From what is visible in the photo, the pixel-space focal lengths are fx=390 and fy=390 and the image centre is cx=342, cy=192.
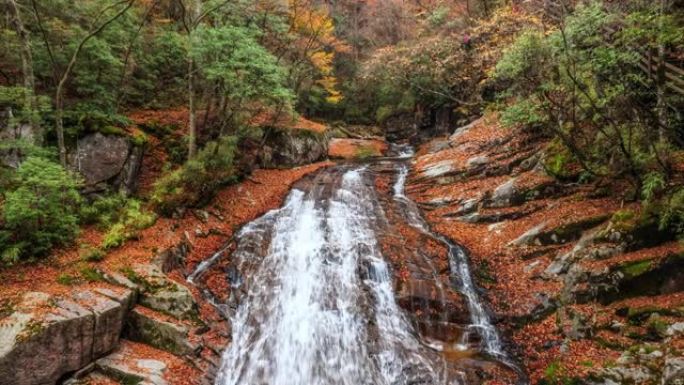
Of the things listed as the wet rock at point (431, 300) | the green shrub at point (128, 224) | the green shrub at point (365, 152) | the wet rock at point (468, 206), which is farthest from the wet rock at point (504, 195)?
the green shrub at point (365, 152)

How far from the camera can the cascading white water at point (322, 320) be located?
28.3 feet

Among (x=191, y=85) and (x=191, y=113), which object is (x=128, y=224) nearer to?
(x=191, y=113)

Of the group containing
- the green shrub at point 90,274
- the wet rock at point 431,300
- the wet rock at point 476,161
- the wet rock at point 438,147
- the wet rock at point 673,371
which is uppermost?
the wet rock at point 438,147

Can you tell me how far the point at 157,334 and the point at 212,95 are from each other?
10.6 metres

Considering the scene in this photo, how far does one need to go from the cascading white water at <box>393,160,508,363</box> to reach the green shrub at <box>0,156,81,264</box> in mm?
9971

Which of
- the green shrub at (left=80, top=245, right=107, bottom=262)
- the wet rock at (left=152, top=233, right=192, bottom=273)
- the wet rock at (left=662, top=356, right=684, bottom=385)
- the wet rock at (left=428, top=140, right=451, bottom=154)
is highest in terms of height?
the wet rock at (left=428, top=140, right=451, bottom=154)

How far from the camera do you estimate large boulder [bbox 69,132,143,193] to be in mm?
12258

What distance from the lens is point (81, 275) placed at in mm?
8430

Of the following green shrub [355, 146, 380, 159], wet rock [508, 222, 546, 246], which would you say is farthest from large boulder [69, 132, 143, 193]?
green shrub [355, 146, 380, 159]

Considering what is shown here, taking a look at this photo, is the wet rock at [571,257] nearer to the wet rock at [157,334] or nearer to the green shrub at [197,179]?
the wet rock at [157,334]

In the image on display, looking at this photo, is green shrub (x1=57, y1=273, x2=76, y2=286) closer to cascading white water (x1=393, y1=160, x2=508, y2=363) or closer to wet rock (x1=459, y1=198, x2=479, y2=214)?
cascading white water (x1=393, y1=160, x2=508, y2=363)

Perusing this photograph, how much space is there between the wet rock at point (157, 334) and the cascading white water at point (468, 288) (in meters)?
6.64

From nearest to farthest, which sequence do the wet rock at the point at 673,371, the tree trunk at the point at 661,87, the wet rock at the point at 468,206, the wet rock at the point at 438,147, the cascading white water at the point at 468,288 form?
the wet rock at the point at 673,371
the tree trunk at the point at 661,87
the cascading white water at the point at 468,288
the wet rock at the point at 468,206
the wet rock at the point at 438,147

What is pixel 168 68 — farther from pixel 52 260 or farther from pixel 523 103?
pixel 523 103
